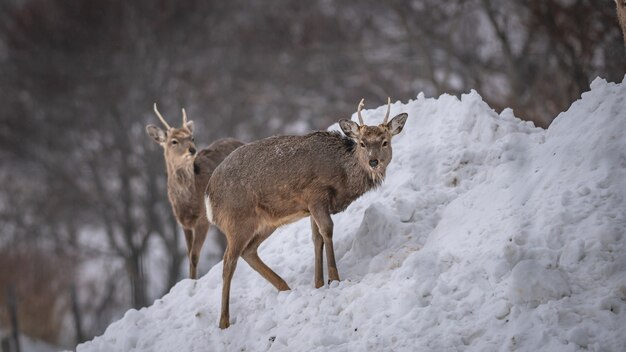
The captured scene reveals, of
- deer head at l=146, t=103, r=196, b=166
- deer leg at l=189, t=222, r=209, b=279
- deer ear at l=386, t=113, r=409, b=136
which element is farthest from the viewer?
deer head at l=146, t=103, r=196, b=166

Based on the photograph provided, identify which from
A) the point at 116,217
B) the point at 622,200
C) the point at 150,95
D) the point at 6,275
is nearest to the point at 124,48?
the point at 150,95

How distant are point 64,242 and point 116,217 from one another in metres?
1.79

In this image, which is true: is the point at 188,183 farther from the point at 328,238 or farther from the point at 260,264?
the point at 328,238

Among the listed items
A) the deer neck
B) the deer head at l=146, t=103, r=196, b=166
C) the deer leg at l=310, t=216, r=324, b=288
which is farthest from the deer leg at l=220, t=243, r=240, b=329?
the deer head at l=146, t=103, r=196, b=166

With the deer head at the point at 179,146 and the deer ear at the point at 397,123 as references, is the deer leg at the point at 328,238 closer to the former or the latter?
the deer ear at the point at 397,123

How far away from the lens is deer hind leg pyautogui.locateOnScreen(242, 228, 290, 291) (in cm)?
866

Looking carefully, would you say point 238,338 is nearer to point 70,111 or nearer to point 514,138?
point 514,138

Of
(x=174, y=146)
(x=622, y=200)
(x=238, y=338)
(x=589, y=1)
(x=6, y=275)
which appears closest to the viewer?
(x=622, y=200)

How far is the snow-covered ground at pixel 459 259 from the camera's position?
6523 mm

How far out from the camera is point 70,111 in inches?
956

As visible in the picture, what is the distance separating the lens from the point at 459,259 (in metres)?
7.38

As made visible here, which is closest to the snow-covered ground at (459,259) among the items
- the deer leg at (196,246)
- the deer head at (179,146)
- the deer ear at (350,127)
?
the deer ear at (350,127)

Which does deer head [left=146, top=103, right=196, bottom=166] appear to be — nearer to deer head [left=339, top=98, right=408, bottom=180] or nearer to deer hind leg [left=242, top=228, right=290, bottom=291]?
deer hind leg [left=242, top=228, right=290, bottom=291]

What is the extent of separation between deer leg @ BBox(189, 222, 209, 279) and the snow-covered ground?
4.55 feet
